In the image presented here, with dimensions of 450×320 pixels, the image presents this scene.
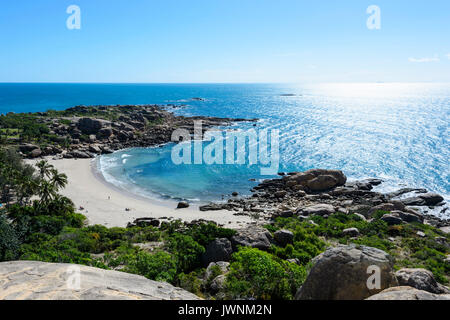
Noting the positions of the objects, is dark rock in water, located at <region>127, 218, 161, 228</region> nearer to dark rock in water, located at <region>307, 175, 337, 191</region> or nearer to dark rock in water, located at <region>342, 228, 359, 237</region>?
dark rock in water, located at <region>342, 228, 359, 237</region>

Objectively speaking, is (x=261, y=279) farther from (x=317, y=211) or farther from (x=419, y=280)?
(x=317, y=211)

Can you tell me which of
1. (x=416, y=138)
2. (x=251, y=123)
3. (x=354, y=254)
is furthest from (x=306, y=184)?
(x=251, y=123)

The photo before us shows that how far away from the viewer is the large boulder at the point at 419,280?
14.1 m

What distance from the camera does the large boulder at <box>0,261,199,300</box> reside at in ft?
25.7

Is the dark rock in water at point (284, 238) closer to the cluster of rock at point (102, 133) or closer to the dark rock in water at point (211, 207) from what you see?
the dark rock in water at point (211, 207)

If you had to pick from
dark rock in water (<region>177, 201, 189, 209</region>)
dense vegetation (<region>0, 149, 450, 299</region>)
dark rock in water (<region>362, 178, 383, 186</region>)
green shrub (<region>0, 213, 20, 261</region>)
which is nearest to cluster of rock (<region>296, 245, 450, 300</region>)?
dense vegetation (<region>0, 149, 450, 299</region>)

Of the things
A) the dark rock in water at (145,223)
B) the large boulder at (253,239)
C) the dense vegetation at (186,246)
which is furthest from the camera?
the dark rock in water at (145,223)

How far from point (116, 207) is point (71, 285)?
38.4 meters

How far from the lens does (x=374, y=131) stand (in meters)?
101
